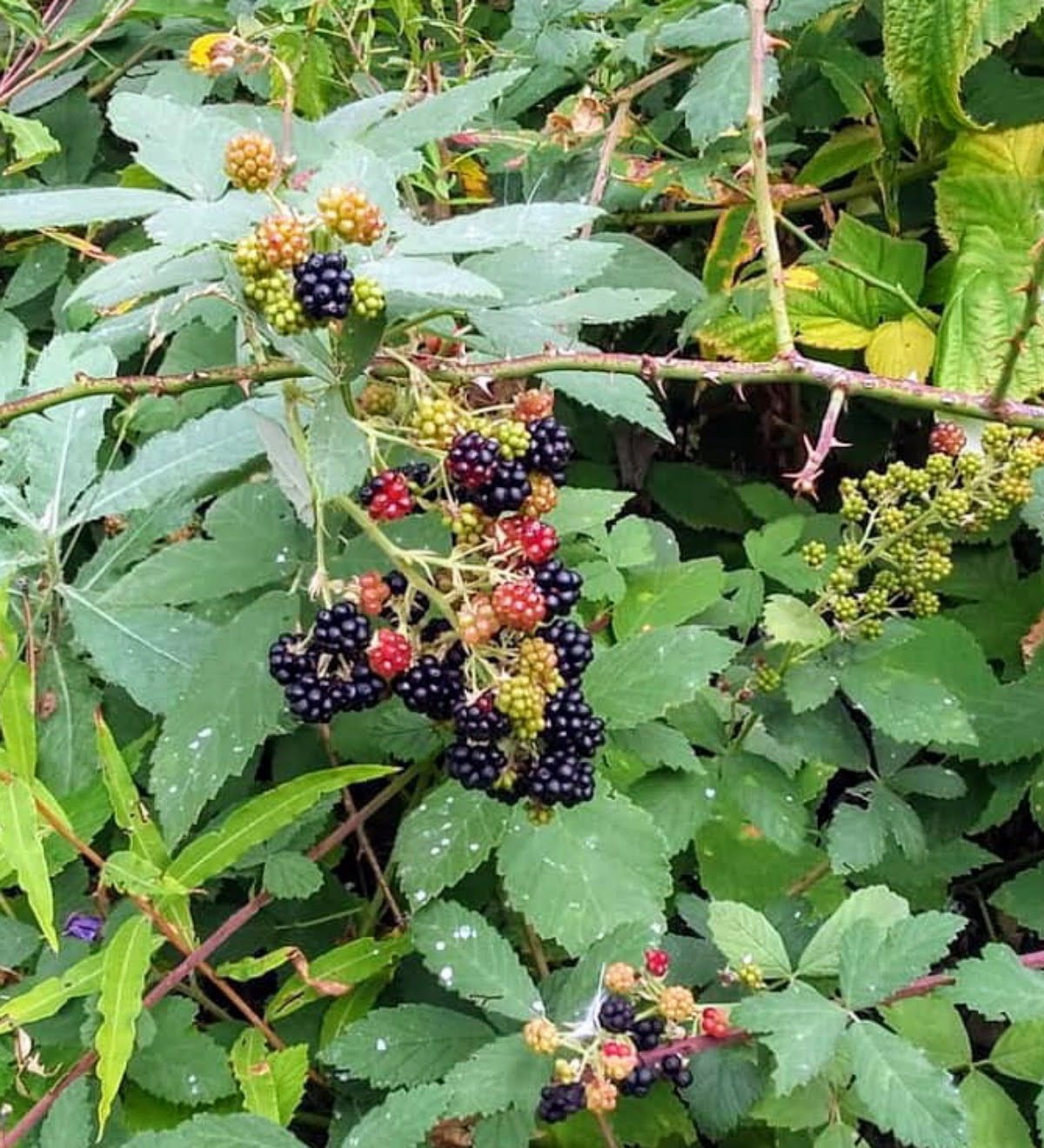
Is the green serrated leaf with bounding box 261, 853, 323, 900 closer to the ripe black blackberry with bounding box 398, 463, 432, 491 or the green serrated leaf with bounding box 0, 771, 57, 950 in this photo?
the green serrated leaf with bounding box 0, 771, 57, 950

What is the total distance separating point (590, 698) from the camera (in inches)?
53.2

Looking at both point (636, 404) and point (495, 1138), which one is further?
point (636, 404)

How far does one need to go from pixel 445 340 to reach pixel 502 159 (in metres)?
0.75

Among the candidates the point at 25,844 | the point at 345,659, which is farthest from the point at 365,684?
the point at 25,844

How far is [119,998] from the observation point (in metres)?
1.16

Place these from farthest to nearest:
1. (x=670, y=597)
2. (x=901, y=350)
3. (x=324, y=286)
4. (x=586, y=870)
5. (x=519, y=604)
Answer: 1. (x=901, y=350)
2. (x=670, y=597)
3. (x=586, y=870)
4. (x=519, y=604)
5. (x=324, y=286)

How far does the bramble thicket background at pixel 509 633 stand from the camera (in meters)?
1.11

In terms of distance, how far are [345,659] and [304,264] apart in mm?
357

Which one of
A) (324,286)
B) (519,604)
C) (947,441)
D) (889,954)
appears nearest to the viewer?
(324,286)

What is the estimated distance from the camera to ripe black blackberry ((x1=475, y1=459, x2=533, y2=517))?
110 cm

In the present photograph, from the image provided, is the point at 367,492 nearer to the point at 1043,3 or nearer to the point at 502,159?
the point at 502,159

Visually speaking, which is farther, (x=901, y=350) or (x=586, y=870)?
(x=901, y=350)

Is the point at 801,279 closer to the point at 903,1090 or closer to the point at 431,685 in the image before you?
the point at 431,685

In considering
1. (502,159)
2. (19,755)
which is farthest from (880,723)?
(502,159)
